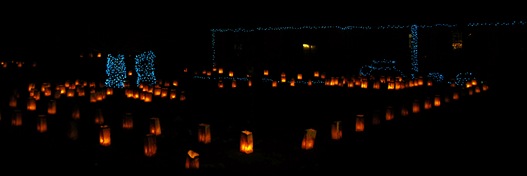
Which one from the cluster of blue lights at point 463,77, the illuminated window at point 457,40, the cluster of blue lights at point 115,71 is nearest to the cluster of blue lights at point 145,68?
the cluster of blue lights at point 115,71

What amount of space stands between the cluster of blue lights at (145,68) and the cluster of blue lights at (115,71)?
50cm

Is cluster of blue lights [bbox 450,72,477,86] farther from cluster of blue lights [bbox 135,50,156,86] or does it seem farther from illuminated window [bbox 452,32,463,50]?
cluster of blue lights [bbox 135,50,156,86]

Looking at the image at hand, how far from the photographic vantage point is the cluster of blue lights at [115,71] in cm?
1241

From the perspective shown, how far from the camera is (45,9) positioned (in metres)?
17.8

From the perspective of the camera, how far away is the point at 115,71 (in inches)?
489

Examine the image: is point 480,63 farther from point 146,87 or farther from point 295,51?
point 146,87

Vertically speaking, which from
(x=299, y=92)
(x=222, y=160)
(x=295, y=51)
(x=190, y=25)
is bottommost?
(x=222, y=160)

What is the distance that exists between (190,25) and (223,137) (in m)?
13.5

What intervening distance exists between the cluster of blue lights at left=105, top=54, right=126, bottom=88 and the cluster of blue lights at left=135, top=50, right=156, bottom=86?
50 centimetres

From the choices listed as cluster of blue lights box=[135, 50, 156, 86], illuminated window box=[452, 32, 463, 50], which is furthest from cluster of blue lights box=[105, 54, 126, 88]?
illuminated window box=[452, 32, 463, 50]

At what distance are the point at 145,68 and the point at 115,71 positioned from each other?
876 millimetres

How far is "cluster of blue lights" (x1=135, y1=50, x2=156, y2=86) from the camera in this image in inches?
505

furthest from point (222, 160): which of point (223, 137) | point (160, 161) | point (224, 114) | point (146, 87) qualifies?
point (146, 87)

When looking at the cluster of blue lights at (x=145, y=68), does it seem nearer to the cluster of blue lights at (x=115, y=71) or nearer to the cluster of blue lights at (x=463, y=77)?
the cluster of blue lights at (x=115, y=71)
